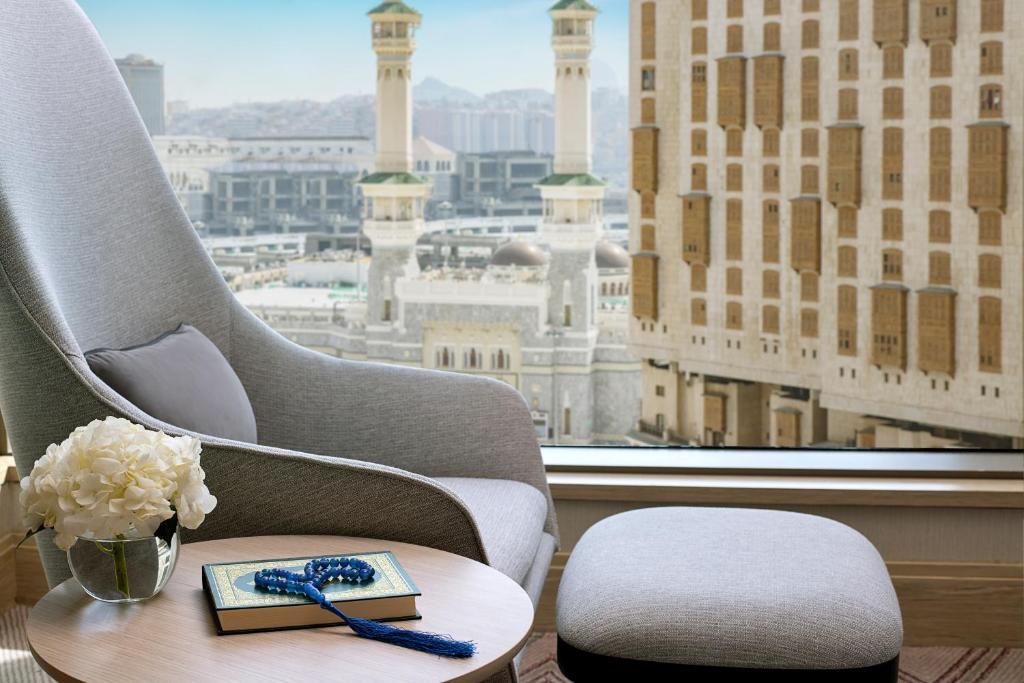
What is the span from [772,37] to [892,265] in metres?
0.66

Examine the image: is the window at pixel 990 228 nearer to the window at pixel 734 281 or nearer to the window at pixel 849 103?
the window at pixel 849 103

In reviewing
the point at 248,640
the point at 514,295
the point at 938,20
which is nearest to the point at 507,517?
the point at 248,640

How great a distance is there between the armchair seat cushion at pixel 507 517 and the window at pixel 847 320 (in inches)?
47.7

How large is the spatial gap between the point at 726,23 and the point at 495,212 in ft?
2.53

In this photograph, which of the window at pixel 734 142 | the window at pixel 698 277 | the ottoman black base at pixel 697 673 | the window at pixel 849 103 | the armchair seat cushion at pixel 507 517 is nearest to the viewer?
the ottoman black base at pixel 697 673

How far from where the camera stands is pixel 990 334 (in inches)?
111

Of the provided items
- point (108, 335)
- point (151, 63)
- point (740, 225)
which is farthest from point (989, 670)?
point (151, 63)

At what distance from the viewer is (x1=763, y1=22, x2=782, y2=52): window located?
2.94 meters

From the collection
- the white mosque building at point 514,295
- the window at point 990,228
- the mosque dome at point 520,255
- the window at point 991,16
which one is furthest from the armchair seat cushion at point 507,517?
the window at point 991,16

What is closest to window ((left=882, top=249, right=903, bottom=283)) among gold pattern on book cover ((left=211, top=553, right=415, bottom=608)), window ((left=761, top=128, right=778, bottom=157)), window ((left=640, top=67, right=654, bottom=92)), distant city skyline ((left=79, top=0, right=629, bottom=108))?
window ((left=761, top=128, right=778, bottom=157))

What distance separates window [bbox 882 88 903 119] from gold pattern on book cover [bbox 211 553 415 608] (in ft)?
6.58

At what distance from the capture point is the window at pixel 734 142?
9.89 ft

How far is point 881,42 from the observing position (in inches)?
112

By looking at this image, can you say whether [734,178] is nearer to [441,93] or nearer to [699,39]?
[699,39]
